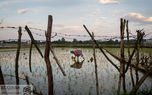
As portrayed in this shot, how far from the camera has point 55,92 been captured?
623cm

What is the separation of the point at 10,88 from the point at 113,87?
12.3 ft

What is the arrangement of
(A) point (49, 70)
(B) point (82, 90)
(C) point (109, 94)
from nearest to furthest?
(A) point (49, 70) → (C) point (109, 94) → (B) point (82, 90)

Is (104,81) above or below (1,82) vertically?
below

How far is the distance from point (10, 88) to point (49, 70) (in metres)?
1.58

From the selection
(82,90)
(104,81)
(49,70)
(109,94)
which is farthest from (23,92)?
(104,81)

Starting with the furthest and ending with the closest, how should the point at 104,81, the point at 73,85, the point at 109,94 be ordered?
the point at 104,81
the point at 73,85
the point at 109,94

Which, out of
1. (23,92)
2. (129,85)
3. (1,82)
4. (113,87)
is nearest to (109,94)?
(113,87)

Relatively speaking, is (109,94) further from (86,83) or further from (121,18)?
(121,18)

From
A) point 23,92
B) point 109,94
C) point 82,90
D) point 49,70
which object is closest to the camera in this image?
point 49,70

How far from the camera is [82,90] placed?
649cm

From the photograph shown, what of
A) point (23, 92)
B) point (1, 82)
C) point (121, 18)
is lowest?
point (23, 92)

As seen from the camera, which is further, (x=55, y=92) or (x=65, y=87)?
(x=65, y=87)

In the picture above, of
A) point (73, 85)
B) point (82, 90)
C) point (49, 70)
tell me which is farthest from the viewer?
point (73, 85)

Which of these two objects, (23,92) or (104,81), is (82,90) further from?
(23,92)
